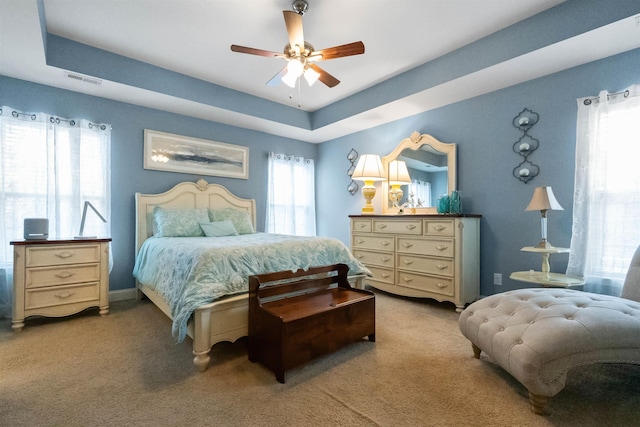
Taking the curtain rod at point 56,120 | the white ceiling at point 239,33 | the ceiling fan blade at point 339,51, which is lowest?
the curtain rod at point 56,120

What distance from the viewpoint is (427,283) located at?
3.27 m

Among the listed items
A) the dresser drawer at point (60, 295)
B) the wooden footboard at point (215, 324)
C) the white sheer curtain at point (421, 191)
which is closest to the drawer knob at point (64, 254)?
the dresser drawer at point (60, 295)

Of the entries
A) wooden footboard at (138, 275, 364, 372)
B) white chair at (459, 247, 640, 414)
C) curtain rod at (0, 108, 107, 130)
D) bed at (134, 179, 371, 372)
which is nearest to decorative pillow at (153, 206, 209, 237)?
bed at (134, 179, 371, 372)

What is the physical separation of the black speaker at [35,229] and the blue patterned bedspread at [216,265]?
39.3 inches

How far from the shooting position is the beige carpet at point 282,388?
1466 millimetres

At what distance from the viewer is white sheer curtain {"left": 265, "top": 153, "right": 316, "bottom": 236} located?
496cm

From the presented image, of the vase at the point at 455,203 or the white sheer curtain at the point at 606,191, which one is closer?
the white sheer curtain at the point at 606,191

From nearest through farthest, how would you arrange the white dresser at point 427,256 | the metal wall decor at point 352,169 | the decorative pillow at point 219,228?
the white dresser at point 427,256 < the decorative pillow at point 219,228 < the metal wall decor at point 352,169

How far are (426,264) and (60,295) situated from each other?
3701mm

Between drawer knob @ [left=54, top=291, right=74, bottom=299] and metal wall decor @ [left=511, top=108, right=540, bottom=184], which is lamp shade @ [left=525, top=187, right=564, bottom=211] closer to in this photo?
metal wall decor @ [left=511, top=108, right=540, bottom=184]

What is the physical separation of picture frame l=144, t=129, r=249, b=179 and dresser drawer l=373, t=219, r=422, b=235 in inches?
90.1

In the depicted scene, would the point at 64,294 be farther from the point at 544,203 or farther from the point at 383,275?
the point at 544,203

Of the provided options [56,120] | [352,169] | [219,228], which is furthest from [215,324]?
[352,169]

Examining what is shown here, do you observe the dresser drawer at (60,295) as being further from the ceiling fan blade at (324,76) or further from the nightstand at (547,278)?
the nightstand at (547,278)
